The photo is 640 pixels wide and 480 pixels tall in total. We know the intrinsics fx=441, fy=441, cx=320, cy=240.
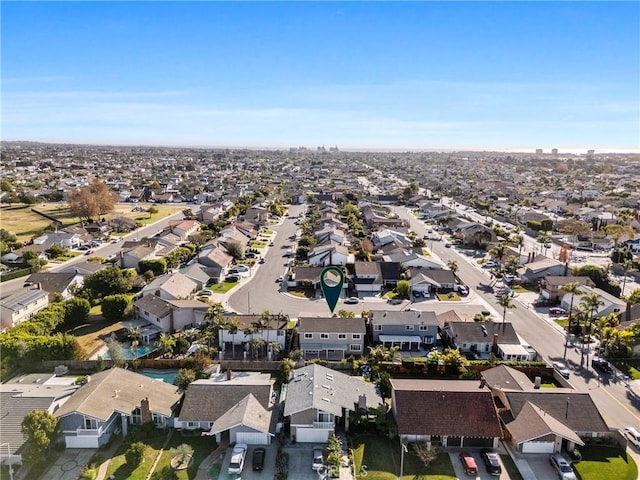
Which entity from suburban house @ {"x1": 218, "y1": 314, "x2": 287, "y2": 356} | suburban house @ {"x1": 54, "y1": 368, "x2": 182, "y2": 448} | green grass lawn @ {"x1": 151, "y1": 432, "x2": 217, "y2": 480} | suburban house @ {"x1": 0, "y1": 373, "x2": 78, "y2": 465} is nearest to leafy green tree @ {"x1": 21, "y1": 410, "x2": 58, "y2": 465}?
suburban house @ {"x1": 0, "y1": 373, "x2": 78, "y2": 465}

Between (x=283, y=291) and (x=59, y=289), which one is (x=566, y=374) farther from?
(x=59, y=289)

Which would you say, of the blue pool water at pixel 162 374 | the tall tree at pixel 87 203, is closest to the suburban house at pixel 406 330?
the blue pool water at pixel 162 374

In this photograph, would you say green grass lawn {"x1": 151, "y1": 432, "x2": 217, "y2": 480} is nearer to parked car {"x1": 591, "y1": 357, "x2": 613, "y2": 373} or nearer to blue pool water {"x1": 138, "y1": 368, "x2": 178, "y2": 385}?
→ blue pool water {"x1": 138, "y1": 368, "x2": 178, "y2": 385}

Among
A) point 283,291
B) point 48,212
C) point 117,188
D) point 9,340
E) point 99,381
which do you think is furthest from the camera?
point 117,188

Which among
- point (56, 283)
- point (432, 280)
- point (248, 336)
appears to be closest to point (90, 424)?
point (248, 336)

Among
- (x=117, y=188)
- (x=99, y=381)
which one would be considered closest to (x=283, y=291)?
(x=99, y=381)

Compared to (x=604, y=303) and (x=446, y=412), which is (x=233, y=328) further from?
(x=604, y=303)

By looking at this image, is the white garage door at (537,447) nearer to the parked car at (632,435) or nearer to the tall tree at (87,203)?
the parked car at (632,435)
